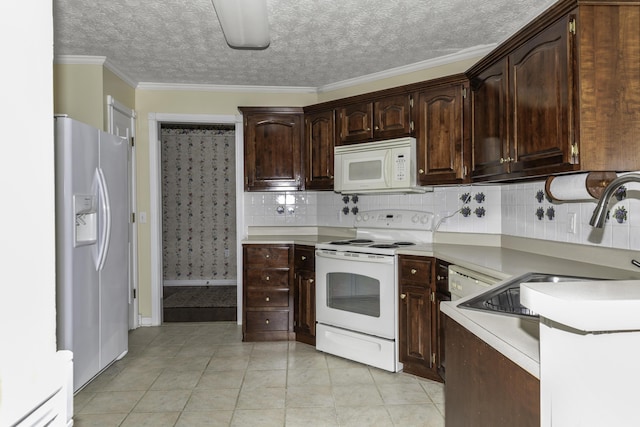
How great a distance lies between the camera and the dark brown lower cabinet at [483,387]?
3.00ft

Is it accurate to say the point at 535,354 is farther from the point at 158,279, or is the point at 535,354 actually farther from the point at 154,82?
the point at 154,82

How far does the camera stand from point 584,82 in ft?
6.07

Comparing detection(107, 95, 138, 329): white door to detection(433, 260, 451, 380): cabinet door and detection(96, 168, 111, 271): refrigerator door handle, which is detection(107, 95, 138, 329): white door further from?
detection(433, 260, 451, 380): cabinet door

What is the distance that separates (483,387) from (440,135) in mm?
2331

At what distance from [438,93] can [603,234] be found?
58.9 inches

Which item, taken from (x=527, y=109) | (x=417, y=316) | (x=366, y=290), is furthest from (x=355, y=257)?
(x=527, y=109)

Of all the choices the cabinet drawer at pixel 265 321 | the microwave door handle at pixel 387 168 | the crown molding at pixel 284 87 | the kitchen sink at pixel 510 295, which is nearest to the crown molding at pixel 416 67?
the crown molding at pixel 284 87

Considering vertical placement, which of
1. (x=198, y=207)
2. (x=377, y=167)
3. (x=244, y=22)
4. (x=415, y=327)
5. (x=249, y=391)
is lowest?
(x=249, y=391)

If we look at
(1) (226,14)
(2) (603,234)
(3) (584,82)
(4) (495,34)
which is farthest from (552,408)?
(4) (495,34)

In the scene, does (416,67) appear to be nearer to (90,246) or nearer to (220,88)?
(220,88)

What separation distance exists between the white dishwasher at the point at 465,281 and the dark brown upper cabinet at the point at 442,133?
2.59ft

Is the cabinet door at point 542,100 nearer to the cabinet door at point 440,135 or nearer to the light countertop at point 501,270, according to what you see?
the light countertop at point 501,270

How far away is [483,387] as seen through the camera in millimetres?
1103

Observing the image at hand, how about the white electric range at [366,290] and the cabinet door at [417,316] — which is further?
the white electric range at [366,290]
